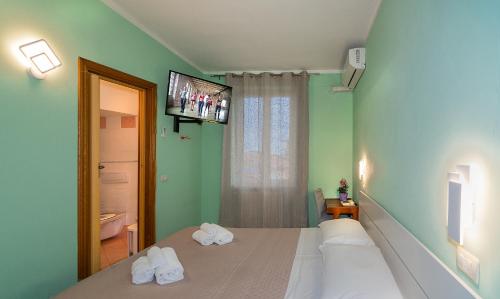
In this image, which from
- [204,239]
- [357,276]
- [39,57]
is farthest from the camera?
[204,239]

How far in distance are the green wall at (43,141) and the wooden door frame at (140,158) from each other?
0.06 meters

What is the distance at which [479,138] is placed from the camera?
93 centimetres

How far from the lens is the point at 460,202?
1.00 m

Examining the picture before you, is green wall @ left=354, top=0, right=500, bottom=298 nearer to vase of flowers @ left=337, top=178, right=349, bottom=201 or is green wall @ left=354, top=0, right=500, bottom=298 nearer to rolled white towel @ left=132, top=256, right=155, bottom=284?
rolled white towel @ left=132, top=256, right=155, bottom=284

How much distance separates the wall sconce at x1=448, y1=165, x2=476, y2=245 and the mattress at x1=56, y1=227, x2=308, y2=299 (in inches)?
37.1

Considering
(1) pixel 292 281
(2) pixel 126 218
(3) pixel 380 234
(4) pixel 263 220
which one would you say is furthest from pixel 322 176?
(2) pixel 126 218

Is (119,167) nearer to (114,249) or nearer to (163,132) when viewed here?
(114,249)

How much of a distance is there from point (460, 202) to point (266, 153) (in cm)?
354

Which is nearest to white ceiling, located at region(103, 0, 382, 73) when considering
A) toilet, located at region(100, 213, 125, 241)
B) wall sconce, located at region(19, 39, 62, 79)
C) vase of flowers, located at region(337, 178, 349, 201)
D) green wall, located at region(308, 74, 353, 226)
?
green wall, located at region(308, 74, 353, 226)

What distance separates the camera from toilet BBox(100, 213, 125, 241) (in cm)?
433

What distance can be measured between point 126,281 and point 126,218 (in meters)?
3.18

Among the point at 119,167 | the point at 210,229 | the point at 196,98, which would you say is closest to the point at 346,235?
the point at 210,229

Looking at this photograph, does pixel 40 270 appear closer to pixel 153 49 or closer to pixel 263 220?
pixel 153 49

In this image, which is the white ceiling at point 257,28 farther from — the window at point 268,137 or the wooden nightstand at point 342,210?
the wooden nightstand at point 342,210
